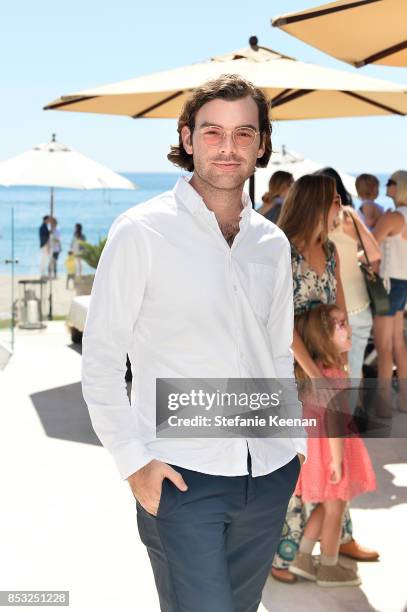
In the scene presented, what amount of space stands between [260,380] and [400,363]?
18.1 feet

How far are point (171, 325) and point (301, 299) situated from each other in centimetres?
195

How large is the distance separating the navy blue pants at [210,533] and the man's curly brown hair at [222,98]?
84 centimetres

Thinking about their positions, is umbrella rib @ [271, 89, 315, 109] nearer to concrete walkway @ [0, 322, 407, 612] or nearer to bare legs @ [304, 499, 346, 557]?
concrete walkway @ [0, 322, 407, 612]

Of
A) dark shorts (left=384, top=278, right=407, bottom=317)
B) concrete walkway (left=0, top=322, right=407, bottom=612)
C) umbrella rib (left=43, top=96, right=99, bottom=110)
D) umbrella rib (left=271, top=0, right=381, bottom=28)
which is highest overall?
umbrella rib (left=271, top=0, right=381, bottom=28)

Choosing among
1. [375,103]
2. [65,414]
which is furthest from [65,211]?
[65,414]

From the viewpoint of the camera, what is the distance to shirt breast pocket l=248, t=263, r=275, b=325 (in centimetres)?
241

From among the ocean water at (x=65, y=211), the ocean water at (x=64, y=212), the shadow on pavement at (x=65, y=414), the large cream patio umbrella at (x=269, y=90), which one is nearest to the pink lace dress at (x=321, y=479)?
the large cream patio umbrella at (x=269, y=90)

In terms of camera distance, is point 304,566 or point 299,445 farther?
point 304,566

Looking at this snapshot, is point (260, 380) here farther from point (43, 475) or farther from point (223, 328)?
point (43, 475)

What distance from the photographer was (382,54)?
566cm

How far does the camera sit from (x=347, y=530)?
445 centimetres

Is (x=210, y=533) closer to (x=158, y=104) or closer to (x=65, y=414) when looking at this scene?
(x=65, y=414)

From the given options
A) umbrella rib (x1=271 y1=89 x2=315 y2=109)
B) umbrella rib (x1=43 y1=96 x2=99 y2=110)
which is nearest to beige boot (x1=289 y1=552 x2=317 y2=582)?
umbrella rib (x1=43 y1=96 x2=99 y2=110)

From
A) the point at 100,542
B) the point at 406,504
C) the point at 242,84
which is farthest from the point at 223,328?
the point at 406,504
